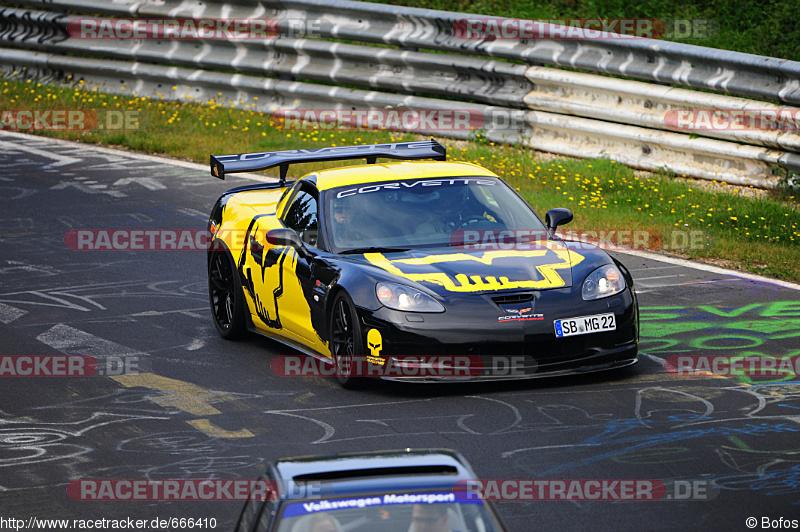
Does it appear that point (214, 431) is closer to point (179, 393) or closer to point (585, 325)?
point (179, 393)

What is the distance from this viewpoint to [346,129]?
1820 cm

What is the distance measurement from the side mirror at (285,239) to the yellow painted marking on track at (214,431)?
67.7 inches

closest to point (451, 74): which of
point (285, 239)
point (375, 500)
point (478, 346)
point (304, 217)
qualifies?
point (304, 217)

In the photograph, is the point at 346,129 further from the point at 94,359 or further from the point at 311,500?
the point at 311,500

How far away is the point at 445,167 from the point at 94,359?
9.58ft

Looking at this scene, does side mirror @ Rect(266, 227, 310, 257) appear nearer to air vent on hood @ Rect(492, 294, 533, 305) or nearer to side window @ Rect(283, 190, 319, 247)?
side window @ Rect(283, 190, 319, 247)

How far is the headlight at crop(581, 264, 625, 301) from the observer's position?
27.8 ft

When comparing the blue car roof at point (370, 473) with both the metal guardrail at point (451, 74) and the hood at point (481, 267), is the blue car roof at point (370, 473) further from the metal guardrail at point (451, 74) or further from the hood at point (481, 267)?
the metal guardrail at point (451, 74)

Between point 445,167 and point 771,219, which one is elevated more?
point 445,167

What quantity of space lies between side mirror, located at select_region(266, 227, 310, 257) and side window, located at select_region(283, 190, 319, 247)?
0.36ft

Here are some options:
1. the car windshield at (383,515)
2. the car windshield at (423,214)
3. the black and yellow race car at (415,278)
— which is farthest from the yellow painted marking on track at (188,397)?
the car windshield at (383,515)

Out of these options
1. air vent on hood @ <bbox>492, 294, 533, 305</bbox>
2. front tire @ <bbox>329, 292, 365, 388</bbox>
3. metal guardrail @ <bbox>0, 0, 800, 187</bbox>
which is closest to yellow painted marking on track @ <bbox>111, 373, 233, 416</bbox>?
front tire @ <bbox>329, 292, 365, 388</bbox>

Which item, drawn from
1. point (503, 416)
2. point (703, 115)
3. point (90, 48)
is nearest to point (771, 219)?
point (703, 115)

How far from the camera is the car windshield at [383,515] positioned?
3.99 meters
